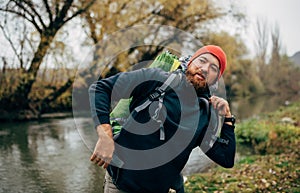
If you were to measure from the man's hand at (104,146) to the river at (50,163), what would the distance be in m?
1.37

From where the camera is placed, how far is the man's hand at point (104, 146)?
66.6 inches

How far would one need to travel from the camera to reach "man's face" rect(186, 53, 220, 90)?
1.85 meters

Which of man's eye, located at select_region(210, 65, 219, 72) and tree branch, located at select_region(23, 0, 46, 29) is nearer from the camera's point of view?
man's eye, located at select_region(210, 65, 219, 72)

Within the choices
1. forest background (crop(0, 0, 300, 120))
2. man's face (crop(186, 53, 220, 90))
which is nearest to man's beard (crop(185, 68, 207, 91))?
man's face (crop(186, 53, 220, 90))

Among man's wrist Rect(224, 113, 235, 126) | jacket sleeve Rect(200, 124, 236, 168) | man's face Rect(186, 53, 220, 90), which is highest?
man's face Rect(186, 53, 220, 90)

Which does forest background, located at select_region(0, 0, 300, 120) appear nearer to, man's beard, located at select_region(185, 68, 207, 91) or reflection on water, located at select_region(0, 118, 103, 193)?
reflection on water, located at select_region(0, 118, 103, 193)

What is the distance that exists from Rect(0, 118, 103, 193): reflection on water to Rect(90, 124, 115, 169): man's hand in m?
2.01

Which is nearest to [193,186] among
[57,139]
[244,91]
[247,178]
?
[247,178]

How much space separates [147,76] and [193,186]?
12.1 feet

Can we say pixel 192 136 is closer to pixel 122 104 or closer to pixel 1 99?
pixel 122 104

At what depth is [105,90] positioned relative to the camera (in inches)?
69.5

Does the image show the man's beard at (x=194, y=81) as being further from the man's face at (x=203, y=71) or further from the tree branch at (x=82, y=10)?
the tree branch at (x=82, y=10)

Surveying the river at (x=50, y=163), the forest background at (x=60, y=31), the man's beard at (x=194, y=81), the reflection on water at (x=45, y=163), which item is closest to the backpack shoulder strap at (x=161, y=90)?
the man's beard at (x=194, y=81)

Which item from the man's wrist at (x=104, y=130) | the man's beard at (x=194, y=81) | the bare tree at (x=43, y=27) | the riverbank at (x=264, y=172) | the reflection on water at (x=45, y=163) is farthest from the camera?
the bare tree at (x=43, y=27)
